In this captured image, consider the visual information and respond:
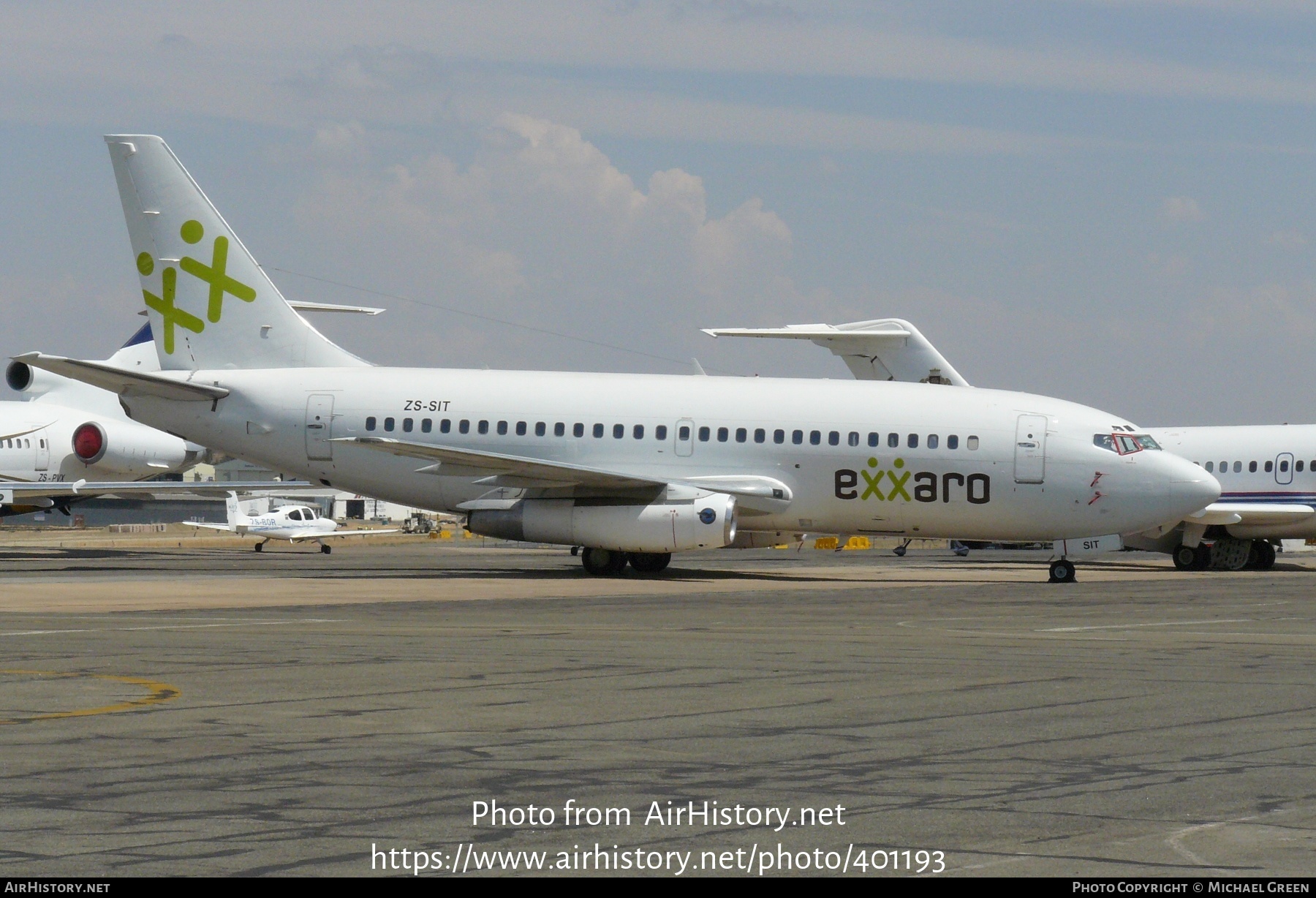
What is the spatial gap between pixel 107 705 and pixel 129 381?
25.0 metres

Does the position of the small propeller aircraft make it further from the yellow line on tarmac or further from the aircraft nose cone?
the yellow line on tarmac

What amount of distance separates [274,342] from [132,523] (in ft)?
289

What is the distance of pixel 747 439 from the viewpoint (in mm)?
35375

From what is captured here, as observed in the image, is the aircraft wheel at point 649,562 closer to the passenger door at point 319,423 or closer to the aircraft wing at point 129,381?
the passenger door at point 319,423

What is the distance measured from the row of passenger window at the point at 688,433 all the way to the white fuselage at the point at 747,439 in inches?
1.4

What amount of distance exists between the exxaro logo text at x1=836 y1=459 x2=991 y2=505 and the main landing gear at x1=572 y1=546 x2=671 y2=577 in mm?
4416

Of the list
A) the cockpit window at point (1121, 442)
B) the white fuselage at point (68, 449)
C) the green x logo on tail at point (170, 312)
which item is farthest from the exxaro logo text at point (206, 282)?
the cockpit window at point (1121, 442)

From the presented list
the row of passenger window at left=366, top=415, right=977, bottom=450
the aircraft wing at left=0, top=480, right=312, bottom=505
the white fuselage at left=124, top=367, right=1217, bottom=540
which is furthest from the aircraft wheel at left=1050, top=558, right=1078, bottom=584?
the aircraft wing at left=0, top=480, right=312, bottom=505

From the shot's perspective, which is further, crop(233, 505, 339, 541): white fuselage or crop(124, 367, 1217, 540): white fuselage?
crop(233, 505, 339, 541): white fuselage

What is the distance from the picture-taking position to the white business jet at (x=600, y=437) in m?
34.4

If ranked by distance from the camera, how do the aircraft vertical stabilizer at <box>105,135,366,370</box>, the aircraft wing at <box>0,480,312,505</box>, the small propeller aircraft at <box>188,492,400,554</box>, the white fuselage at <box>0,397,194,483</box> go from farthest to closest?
1. the small propeller aircraft at <box>188,492,400,554</box>
2. the white fuselage at <box>0,397,194,483</box>
3. the aircraft wing at <box>0,480,312,505</box>
4. the aircraft vertical stabilizer at <box>105,135,366,370</box>

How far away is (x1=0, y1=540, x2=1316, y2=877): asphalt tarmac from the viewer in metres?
7.43

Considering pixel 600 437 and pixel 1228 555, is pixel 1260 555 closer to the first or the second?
pixel 1228 555

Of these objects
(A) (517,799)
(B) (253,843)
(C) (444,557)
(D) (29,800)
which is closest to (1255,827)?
(A) (517,799)
